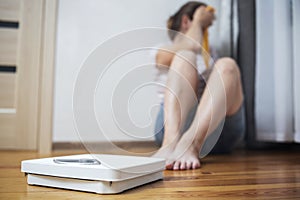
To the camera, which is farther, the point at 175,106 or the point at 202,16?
the point at 202,16

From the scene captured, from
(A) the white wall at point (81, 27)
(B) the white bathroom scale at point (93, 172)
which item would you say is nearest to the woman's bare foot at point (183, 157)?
(B) the white bathroom scale at point (93, 172)

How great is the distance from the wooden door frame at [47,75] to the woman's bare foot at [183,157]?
29.5 inches

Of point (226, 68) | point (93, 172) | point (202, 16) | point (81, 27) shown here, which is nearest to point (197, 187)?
point (93, 172)

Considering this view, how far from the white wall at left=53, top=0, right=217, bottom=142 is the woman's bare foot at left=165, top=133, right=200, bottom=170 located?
693mm

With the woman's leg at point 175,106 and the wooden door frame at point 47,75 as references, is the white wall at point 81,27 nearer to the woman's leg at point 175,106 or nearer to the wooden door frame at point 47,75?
the wooden door frame at point 47,75

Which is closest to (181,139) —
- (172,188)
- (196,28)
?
(172,188)

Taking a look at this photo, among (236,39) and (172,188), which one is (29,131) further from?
(236,39)

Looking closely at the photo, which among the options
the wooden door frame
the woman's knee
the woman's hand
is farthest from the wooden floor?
the woman's hand

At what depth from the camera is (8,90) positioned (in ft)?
4.67

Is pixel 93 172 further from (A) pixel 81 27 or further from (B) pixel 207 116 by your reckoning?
(A) pixel 81 27

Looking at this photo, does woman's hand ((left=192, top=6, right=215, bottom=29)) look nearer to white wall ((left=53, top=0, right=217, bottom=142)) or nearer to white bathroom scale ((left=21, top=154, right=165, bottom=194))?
white wall ((left=53, top=0, right=217, bottom=142))

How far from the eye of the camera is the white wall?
1450 millimetres

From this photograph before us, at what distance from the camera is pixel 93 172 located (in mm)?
517

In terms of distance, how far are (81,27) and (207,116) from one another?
35.4 inches
